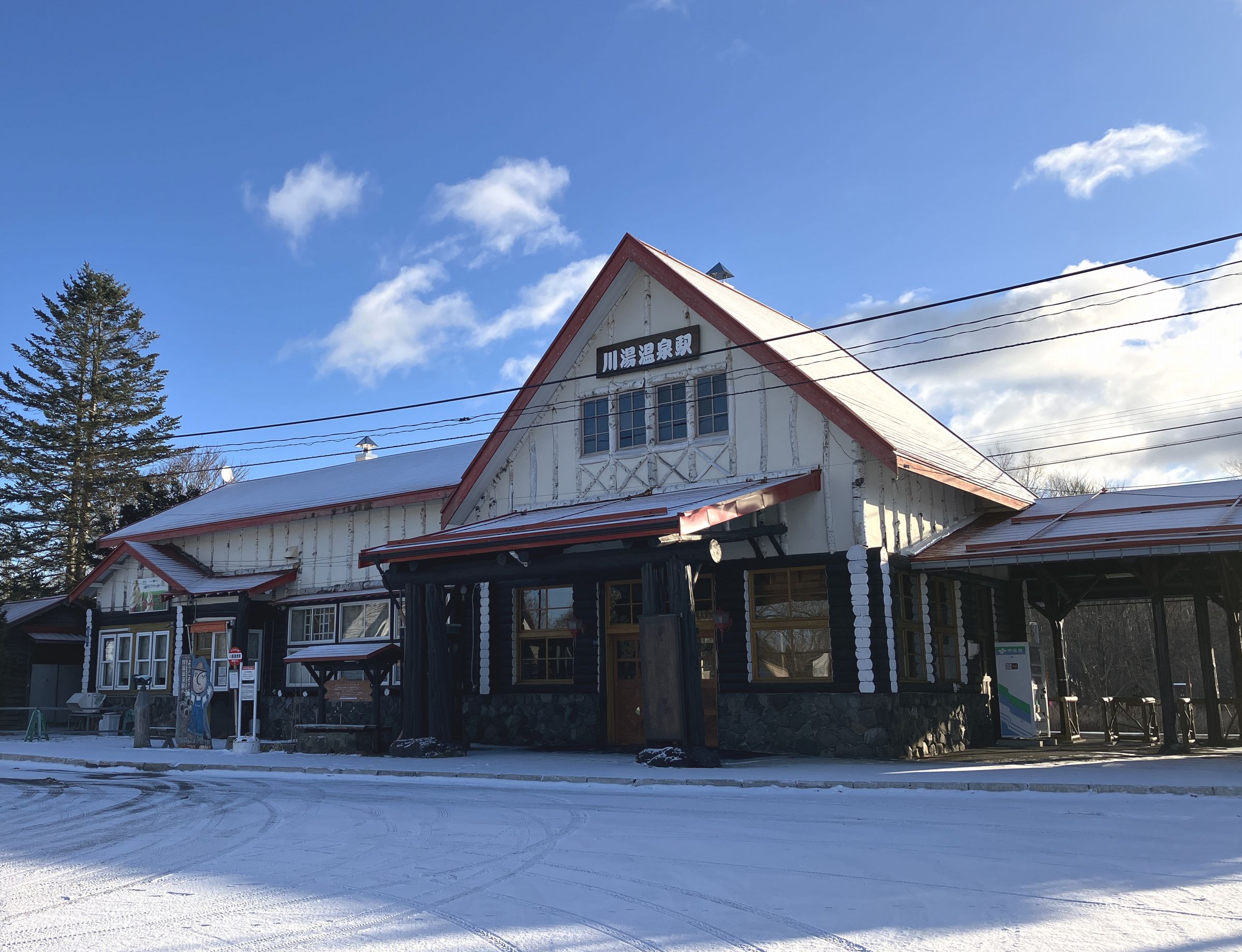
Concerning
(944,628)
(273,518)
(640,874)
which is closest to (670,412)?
(944,628)

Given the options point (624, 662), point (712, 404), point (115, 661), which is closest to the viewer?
point (712, 404)

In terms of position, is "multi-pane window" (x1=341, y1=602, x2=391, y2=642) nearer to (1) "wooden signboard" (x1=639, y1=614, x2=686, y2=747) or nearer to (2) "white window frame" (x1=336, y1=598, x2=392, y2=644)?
(2) "white window frame" (x1=336, y1=598, x2=392, y2=644)

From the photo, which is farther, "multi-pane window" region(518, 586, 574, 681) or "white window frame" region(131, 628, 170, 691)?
"white window frame" region(131, 628, 170, 691)

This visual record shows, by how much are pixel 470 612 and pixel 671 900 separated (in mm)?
15078

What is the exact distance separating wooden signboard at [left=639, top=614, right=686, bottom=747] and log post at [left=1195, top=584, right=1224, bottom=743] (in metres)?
8.97

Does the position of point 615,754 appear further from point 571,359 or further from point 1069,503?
point 1069,503

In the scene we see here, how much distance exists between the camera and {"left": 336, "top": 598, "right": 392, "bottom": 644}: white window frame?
2423 cm

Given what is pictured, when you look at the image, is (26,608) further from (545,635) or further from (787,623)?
(787,623)

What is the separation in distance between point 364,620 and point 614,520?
38.6 ft

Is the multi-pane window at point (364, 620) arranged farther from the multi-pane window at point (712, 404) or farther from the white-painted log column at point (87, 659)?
the white-painted log column at point (87, 659)

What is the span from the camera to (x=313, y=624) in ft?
85.2

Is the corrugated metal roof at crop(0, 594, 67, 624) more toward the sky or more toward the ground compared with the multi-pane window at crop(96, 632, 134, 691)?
more toward the sky

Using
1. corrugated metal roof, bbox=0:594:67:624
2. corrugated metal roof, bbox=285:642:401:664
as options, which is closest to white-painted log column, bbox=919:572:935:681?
corrugated metal roof, bbox=285:642:401:664

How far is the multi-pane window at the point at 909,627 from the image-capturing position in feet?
55.0
